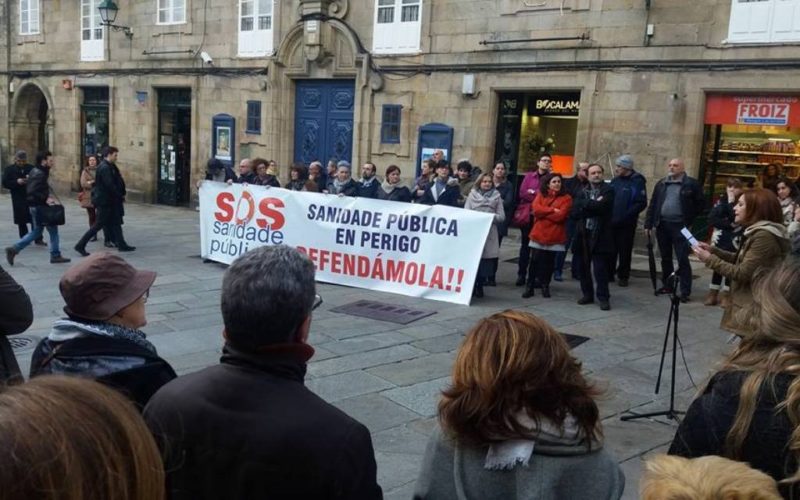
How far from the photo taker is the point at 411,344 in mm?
6898

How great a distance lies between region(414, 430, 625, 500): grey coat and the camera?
6.11 feet

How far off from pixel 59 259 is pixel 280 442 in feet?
33.6

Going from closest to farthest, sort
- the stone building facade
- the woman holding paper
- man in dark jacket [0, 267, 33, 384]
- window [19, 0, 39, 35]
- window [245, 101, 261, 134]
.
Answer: man in dark jacket [0, 267, 33, 384] < the woman holding paper < the stone building facade < window [245, 101, 261, 134] < window [19, 0, 39, 35]

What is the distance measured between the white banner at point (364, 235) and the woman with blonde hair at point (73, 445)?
767 centimetres

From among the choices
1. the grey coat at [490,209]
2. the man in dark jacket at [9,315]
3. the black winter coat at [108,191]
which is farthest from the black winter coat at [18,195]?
the man in dark jacket at [9,315]

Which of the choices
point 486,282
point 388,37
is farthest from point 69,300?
point 388,37

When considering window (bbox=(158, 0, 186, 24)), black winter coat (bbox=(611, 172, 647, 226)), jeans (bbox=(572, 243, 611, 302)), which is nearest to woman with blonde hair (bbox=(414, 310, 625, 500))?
jeans (bbox=(572, 243, 611, 302))

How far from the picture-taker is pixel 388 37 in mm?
15320

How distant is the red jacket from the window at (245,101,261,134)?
10.7 m

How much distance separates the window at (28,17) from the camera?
23.4 meters

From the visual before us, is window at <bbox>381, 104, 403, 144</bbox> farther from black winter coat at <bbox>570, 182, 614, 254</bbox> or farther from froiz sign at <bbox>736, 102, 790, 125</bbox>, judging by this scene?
black winter coat at <bbox>570, 182, 614, 254</bbox>

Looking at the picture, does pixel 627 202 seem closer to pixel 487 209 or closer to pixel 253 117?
pixel 487 209

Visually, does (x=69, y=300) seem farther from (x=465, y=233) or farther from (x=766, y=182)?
(x=766, y=182)

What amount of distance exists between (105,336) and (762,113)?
11.3m
